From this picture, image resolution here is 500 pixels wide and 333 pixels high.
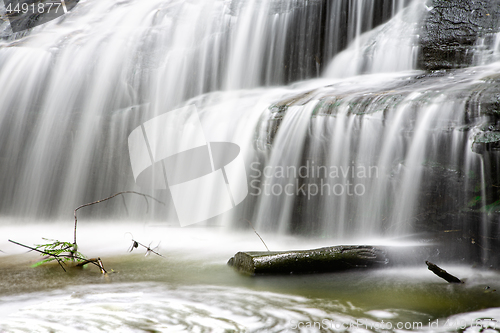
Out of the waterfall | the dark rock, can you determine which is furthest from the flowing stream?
the dark rock

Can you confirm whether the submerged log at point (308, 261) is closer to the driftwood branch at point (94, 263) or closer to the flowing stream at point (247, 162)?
the flowing stream at point (247, 162)

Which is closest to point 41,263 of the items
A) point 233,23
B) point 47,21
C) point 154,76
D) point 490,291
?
point 490,291

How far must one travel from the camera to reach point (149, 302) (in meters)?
2.99

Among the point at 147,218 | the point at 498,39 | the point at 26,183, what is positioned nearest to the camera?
the point at 498,39

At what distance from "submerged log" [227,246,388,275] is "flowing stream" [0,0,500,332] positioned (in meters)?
0.12

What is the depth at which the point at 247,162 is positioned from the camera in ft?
20.7

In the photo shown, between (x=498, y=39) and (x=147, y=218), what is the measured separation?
662cm

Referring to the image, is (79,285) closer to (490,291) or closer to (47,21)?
(490,291)

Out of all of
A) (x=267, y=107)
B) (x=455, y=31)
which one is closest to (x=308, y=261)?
(x=267, y=107)

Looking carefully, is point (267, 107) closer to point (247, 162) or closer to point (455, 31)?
point (247, 162)

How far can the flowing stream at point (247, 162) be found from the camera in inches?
118

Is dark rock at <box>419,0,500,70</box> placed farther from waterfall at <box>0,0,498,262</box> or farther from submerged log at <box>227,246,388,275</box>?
submerged log at <box>227,246,388,275</box>

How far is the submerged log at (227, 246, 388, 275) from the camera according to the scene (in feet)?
12.2

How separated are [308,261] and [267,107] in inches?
133
